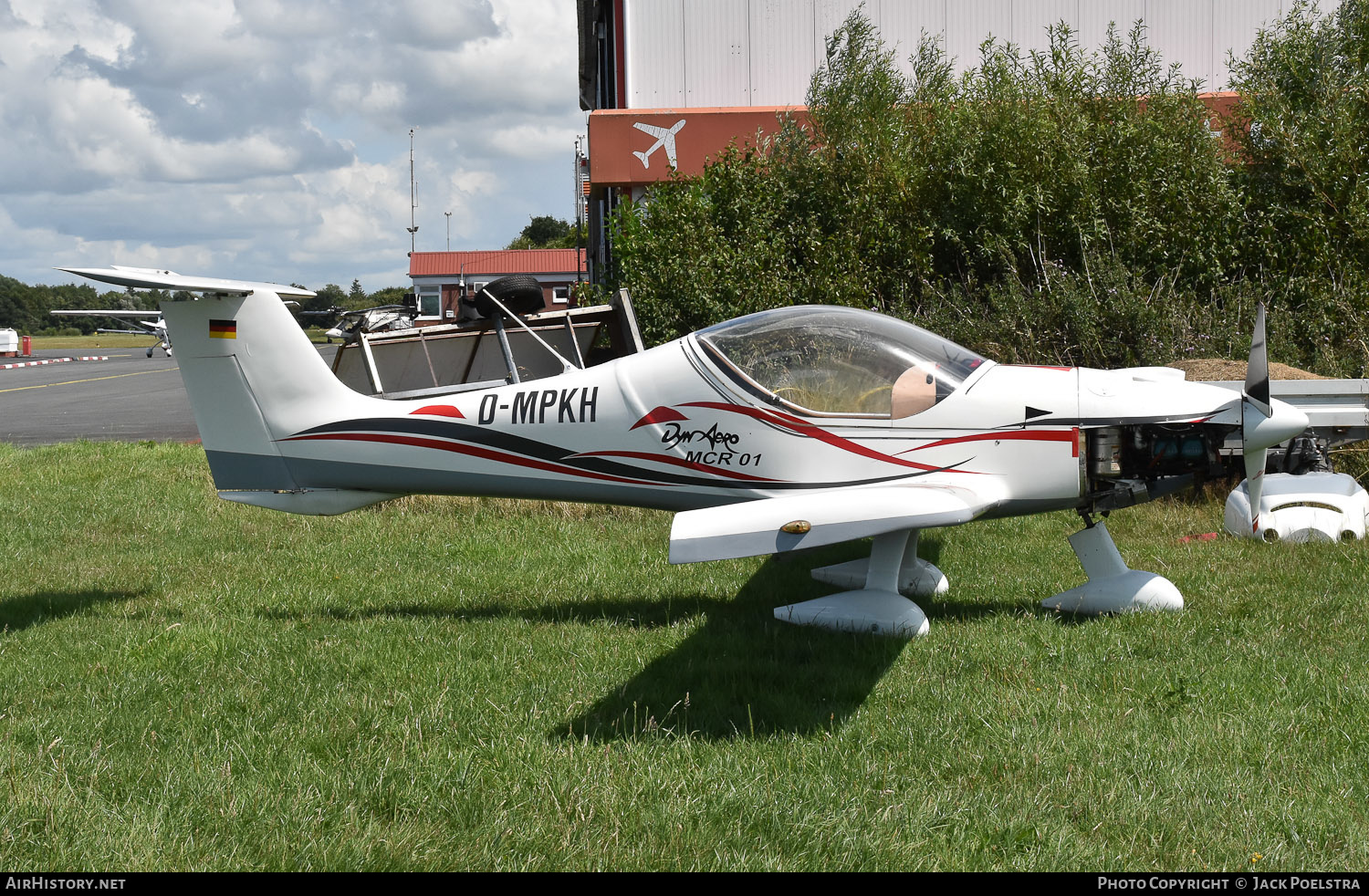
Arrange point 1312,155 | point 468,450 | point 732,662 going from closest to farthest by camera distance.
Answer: point 732,662 < point 468,450 < point 1312,155

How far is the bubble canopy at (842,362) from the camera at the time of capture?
18.1 ft

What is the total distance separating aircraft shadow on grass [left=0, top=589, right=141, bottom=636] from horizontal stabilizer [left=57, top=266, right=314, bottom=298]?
6.78ft

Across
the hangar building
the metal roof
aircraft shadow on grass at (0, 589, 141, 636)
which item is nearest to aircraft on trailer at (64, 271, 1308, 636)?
aircraft shadow on grass at (0, 589, 141, 636)

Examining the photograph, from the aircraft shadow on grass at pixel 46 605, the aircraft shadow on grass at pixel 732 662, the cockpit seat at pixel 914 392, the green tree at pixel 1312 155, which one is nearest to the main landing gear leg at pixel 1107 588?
the aircraft shadow on grass at pixel 732 662

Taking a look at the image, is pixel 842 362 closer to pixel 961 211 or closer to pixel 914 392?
pixel 914 392

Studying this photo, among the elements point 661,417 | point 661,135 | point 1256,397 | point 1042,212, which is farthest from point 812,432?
point 661,135

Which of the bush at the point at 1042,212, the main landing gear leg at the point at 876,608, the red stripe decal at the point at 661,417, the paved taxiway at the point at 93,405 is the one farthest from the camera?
the paved taxiway at the point at 93,405

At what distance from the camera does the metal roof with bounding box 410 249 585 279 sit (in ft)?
227

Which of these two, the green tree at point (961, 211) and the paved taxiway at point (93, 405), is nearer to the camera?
the green tree at point (961, 211)

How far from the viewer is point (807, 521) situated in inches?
184

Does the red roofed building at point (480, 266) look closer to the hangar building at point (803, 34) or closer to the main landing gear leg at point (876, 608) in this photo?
the hangar building at point (803, 34)

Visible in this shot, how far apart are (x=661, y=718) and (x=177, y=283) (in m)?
3.83

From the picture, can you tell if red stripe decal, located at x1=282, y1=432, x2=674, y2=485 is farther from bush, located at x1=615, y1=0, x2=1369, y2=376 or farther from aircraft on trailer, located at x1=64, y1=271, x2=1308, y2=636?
bush, located at x1=615, y1=0, x2=1369, y2=376

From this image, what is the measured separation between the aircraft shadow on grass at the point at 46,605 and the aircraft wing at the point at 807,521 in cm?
401
